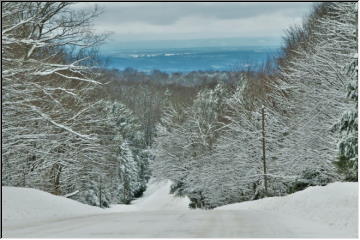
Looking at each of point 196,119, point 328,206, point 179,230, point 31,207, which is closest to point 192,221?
point 179,230

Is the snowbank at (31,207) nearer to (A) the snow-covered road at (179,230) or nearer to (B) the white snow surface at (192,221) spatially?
(B) the white snow surface at (192,221)

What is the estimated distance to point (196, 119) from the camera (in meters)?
50.8

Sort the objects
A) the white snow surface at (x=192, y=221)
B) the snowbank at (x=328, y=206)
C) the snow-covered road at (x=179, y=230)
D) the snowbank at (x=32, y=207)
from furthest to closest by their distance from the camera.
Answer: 1. the snowbank at (x=32, y=207)
2. the snowbank at (x=328, y=206)
3. the white snow surface at (x=192, y=221)
4. the snow-covered road at (x=179, y=230)

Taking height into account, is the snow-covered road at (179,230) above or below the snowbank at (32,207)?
above

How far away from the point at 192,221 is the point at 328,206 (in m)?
4.60

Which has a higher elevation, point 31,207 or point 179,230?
point 179,230

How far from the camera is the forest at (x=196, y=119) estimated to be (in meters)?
17.7

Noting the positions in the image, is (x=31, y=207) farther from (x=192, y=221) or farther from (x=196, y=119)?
(x=196, y=119)

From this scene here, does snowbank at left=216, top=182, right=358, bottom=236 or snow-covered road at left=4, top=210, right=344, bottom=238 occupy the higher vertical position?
snow-covered road at left=4, top=210, right=344, bottom=238

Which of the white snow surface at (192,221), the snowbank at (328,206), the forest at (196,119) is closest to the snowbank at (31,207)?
the white snow surface at (192,221)

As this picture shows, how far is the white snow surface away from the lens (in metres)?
10.7

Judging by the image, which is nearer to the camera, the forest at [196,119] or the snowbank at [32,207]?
the snowbank at [32,207]

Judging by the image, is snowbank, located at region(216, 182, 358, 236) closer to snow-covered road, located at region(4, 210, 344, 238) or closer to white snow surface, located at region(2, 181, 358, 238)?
white snow surface, located at region(2, 181, 358, 238)

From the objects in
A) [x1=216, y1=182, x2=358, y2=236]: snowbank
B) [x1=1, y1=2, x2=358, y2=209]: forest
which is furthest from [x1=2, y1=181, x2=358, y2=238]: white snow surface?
[x1=1, y1=2, x2=358, y2=209]: forest
